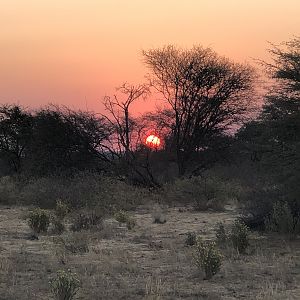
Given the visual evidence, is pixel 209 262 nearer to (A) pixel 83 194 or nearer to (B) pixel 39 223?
(B) pixel 39 223

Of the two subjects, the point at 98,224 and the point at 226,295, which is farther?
the point at 98,224

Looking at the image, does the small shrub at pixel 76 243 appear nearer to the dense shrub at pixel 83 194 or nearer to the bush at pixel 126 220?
the bush at pixel 126 220

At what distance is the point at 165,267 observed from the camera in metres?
8.96

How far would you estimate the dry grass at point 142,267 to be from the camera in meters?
7.17

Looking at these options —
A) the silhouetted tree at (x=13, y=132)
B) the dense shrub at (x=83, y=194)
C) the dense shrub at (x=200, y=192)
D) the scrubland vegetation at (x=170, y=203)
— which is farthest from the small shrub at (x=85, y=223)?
the silhouetted tree at (x=13, y=132)

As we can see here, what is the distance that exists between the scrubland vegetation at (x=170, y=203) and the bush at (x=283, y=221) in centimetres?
4

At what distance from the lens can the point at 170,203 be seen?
74.1 ft

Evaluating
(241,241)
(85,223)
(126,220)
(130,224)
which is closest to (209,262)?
(241,241)

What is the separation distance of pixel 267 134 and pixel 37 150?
19463mm

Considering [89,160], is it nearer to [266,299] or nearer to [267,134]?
[267,134]

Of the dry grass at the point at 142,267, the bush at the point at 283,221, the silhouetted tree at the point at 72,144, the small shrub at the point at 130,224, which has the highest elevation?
the silhouetted tree at the point at 72,144

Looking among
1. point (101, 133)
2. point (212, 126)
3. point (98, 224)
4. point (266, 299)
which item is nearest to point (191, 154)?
point (212, 126)

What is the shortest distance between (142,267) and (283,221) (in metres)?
4.72

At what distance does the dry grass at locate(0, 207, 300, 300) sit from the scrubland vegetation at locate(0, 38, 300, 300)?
3 cm
